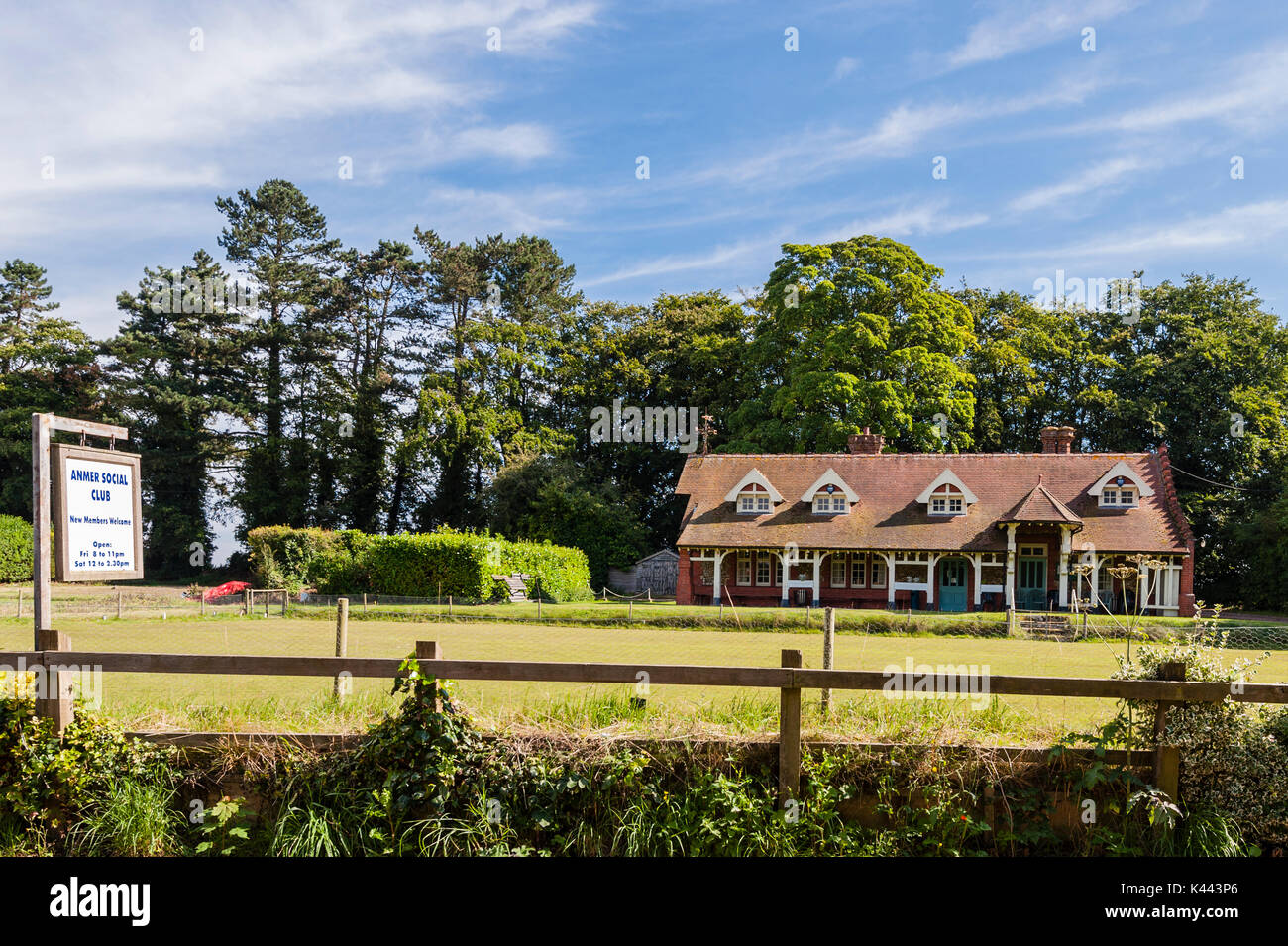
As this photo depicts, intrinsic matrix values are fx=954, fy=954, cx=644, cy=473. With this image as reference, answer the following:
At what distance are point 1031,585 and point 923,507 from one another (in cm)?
459

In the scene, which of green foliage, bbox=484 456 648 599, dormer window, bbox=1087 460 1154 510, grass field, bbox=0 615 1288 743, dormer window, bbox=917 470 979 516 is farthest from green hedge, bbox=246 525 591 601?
dormer window, bbox=1087 460 1154 510

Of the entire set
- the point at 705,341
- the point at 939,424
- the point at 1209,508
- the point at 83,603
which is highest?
the point at 705,341

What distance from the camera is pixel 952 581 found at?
34562 mm

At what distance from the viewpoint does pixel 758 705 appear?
670 centimetres

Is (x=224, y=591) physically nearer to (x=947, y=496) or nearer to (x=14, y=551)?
(x=14, y=551)

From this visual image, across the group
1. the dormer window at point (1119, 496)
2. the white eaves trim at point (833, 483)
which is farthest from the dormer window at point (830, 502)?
the dormer window at point (1119, 496)

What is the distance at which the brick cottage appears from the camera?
3288cm

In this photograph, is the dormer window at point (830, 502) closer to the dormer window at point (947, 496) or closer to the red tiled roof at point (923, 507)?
the red tiled roof at point (923, 507)

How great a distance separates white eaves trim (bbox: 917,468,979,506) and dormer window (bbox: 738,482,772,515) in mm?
5642
